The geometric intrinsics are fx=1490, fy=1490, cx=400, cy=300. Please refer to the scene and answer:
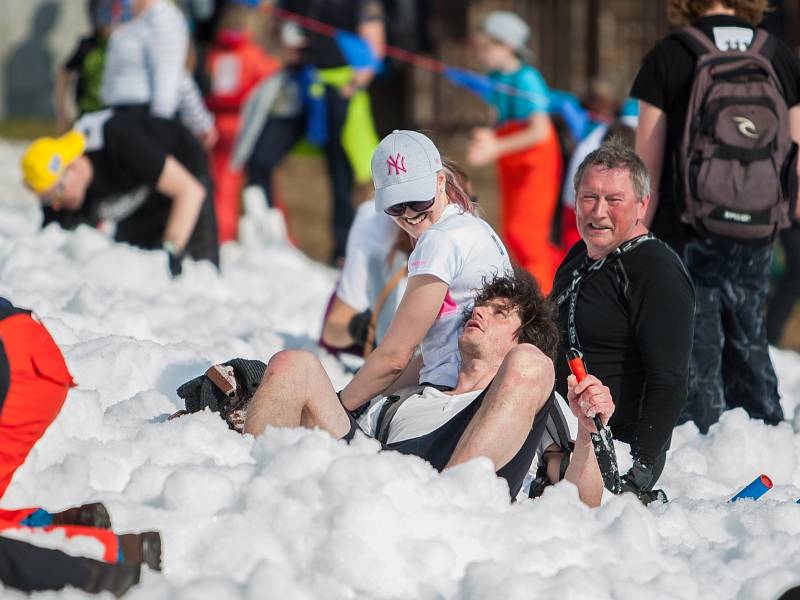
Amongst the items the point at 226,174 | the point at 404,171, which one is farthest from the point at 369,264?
the point at 226,174

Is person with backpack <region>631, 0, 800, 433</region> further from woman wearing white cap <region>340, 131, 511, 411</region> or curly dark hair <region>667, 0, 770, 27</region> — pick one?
woman wearing white cap <region>340, 131, 511, 411</region>

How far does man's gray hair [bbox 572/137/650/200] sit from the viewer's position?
464cm

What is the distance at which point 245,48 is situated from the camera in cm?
1095

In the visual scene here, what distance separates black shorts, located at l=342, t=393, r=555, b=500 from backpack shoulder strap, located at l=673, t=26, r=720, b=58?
1666 millimetres

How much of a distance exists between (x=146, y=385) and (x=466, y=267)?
4.07 feet

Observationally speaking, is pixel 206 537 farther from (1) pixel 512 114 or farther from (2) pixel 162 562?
(1) pixel 512 114

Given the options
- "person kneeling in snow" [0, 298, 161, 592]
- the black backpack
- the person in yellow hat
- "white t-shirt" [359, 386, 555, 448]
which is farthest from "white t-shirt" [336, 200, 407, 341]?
"person kneeling in snow" [0, 298, 161, 592]

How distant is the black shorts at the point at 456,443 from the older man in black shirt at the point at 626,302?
0.48m

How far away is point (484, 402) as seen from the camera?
4.01m

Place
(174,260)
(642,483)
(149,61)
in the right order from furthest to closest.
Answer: (149,61) < (174,260) < (642,483)

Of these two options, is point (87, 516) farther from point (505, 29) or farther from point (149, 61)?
point (505, 29)

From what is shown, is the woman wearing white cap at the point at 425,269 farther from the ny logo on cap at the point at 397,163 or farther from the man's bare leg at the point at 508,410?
the man's bare leg at the point at 508,410

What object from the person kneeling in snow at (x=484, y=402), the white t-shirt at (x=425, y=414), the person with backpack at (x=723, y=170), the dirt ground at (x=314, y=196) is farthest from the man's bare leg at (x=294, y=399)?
the dirt ground at (x=314, y=196)

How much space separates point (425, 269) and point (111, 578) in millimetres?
1414
